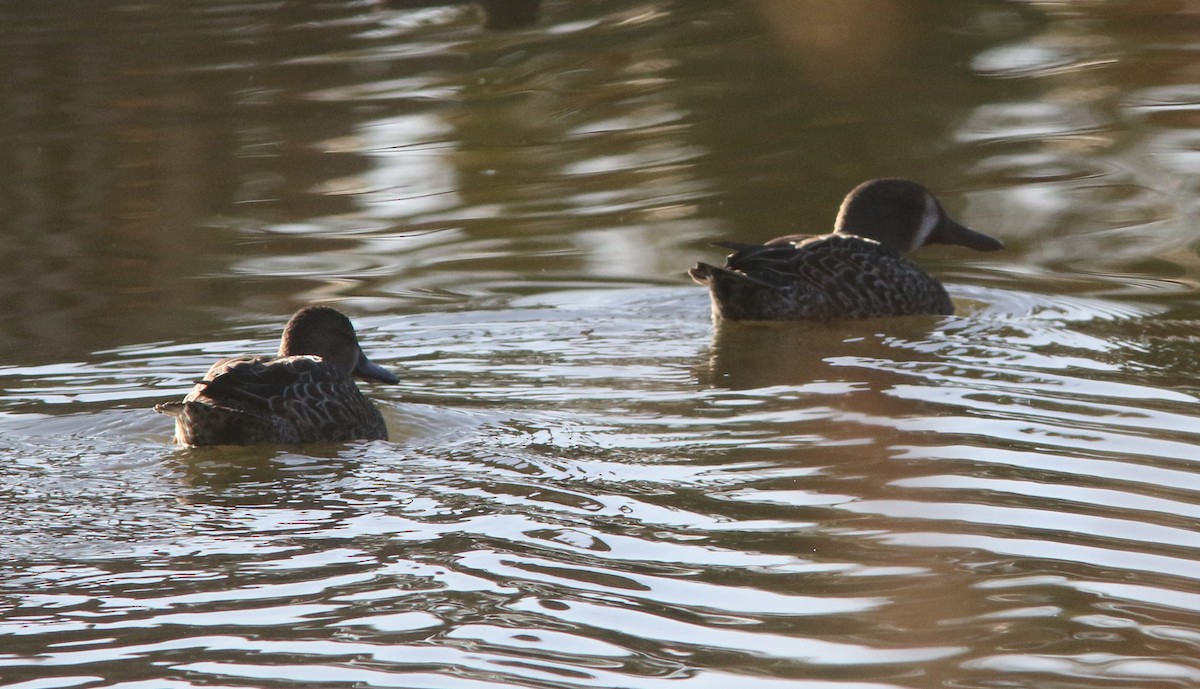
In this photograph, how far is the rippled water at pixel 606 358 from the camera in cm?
486

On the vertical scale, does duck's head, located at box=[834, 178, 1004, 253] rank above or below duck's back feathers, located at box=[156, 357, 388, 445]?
above

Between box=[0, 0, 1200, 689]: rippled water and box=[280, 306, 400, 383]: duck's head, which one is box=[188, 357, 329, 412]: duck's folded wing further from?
box=[280, 306, 400, 383]: duck's head

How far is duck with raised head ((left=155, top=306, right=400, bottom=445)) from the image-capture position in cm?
709

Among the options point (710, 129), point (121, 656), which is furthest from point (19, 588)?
point (710, 129)

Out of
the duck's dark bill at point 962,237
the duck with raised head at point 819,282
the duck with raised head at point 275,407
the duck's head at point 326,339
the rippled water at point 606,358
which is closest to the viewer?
the rippled water at point 606,358

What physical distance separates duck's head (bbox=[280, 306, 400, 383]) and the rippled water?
25 centimetres

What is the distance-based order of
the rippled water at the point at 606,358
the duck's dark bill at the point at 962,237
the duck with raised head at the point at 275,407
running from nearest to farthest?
the rippled water at the point at 606,358, the duck with raised head at the point at 275,407, the duck's dark bill at the point at 962,237

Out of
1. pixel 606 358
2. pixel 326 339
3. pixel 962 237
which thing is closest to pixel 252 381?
pixel 326 339

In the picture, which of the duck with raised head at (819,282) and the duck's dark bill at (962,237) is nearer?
the duck with raised head at (819,282)

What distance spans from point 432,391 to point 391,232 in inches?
154

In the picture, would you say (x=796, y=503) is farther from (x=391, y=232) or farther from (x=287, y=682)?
(x=391, y=232)

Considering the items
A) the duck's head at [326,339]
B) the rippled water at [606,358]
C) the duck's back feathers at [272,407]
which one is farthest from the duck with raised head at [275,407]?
the duck's head at [326,339]

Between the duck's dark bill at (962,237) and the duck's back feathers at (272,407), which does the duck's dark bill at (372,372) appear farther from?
the duck's dark bill at (962,237)

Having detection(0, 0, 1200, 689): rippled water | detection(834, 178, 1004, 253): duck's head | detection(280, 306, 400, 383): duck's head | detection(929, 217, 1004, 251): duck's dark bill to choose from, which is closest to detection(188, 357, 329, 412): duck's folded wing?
detection(0, 0, 1200, 689): rippled water
